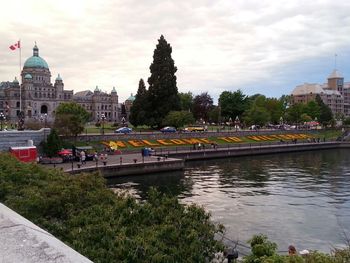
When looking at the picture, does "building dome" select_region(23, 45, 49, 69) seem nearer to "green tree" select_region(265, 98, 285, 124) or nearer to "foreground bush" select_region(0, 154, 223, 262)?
"green tree" select_region(265, 98, 285, 124)

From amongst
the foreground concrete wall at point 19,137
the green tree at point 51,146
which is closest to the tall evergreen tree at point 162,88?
the foreground concrete wall at point 19,137

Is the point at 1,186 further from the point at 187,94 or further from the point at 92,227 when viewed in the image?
the point at 187,94

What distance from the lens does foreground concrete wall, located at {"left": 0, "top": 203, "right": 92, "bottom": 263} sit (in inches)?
157

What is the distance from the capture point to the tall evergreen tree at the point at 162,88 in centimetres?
8806

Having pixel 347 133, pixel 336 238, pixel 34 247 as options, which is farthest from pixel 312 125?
pixel 34 247

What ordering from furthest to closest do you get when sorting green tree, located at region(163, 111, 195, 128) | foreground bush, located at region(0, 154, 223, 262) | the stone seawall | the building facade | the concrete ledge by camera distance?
the building facade
green tree, located at region(163, 111, 195, 128)
the stone seawall
the concrete ledge
foreground bush, located at region(0, 154, 223, 262)

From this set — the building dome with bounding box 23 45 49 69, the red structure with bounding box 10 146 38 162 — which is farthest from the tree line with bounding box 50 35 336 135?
the building dome with bounding box 23 45 49 69

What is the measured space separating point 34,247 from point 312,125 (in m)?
137

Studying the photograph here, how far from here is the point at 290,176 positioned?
4881 centimetres

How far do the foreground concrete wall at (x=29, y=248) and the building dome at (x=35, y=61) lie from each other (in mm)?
184369

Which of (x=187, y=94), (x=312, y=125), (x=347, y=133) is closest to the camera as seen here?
(x=347, y=133)

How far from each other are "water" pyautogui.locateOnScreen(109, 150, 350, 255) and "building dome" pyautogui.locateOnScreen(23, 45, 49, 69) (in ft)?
448

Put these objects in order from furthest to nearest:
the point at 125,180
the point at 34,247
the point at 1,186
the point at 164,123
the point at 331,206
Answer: the point at 164,123 < the point at 125,180 < the point at 331,206 < the point at 1,186 < the point at 34,247

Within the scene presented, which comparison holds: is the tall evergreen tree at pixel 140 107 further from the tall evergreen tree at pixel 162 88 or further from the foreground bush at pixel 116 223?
the foreground bush at pixel 116 223
